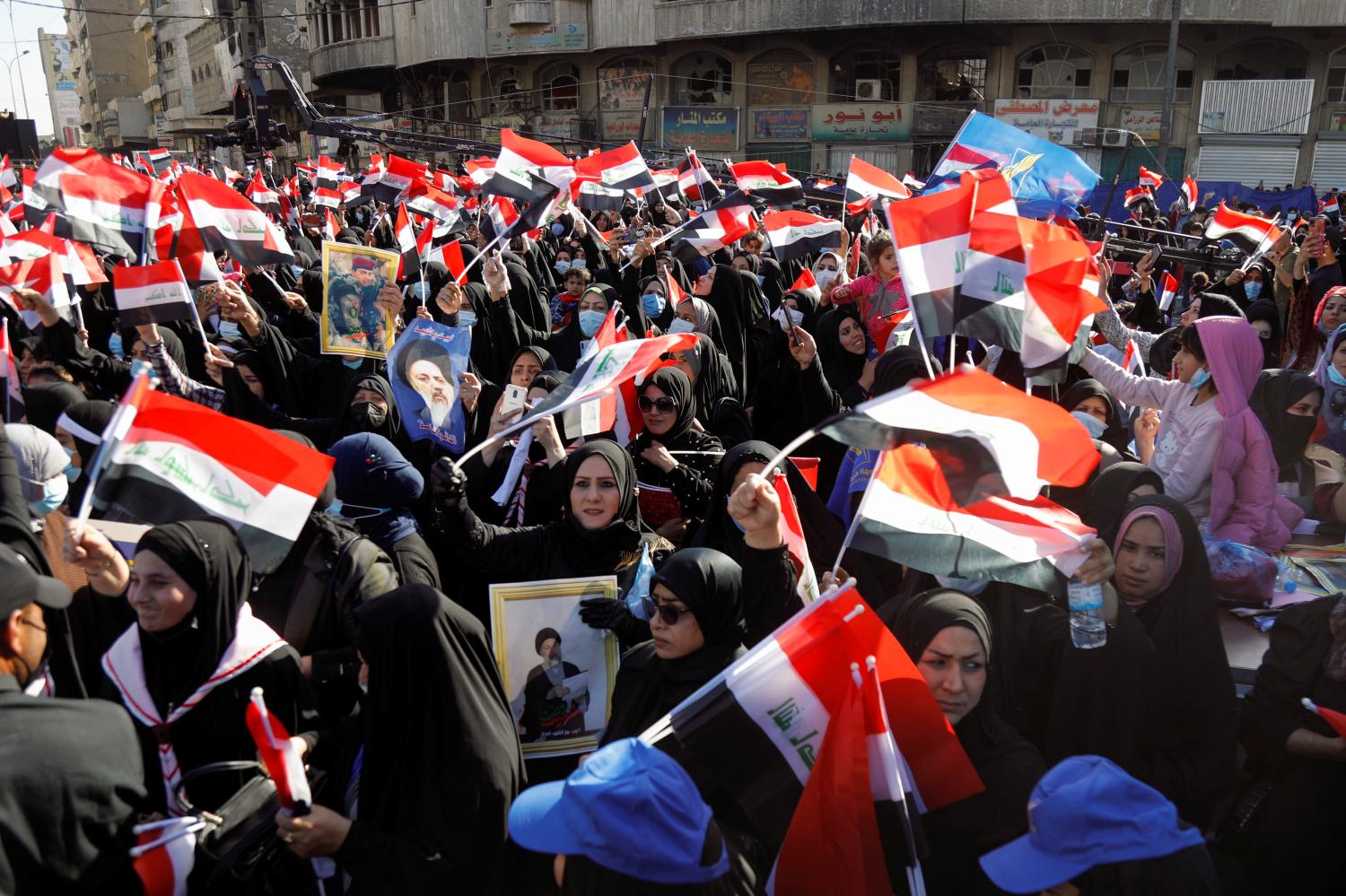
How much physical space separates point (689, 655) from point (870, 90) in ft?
108

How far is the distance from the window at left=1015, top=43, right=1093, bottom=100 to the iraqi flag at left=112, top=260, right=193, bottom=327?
3110 centimetres

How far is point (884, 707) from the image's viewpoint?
209 cm

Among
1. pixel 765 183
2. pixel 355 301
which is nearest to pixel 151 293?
pixel 355 301

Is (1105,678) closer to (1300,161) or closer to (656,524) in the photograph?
(656,524)

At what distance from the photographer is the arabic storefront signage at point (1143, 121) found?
2917 centimetres

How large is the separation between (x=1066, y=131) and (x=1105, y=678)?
103ft

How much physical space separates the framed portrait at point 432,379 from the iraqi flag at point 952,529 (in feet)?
7.14

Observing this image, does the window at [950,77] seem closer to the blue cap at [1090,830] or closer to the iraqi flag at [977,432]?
the iraqi flag at [977,432]

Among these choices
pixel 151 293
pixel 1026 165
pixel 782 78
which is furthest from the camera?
pixel 782 78

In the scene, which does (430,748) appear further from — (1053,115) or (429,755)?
(1053,115)

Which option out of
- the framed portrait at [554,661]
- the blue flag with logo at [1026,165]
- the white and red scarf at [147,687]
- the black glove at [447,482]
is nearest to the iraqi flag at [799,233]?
the blue flag with logo at [1026,165]

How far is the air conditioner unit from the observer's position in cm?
3198

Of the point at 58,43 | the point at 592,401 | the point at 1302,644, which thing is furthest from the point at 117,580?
the point at 58,43

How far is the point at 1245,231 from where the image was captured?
26.2 feet
